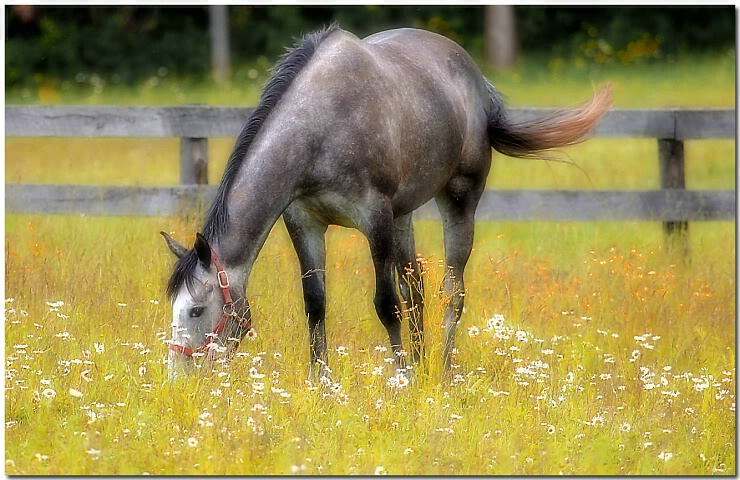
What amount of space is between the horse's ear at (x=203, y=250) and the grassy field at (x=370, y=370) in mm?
464

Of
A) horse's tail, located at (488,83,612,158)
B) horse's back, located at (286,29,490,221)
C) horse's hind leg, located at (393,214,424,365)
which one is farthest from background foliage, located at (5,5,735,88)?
horse's hind leg, located at (393,214,424,365)

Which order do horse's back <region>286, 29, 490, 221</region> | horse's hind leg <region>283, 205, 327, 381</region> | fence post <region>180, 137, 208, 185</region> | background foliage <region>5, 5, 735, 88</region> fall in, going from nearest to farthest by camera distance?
1. horse's back <region>286, 29, 490, 221</region>
2. horse's hind leg <region>283, 205, 327, 381</region>
3. fence post <region>180, 137, 208, 185</region>
4. background foliage <region>5, 5, 735, 88</region>

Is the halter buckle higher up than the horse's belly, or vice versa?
the horse's belly

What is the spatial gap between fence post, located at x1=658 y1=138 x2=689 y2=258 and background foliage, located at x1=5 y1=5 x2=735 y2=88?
11686 millimetres

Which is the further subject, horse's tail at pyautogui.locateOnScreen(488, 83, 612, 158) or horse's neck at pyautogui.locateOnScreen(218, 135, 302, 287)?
horse's tail at pyautogui.locateOnScreen(488, 83, 612, 158)

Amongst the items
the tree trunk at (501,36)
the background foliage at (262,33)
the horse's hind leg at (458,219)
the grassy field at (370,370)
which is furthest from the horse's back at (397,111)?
the background foliage at (262,33)

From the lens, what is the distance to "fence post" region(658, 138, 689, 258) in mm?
7422

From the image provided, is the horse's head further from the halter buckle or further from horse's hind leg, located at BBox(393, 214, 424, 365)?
horse's hind leg, located at BBox(393, 214, 424, 365)

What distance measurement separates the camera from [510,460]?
3766 mm

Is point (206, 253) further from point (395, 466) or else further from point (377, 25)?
point (377, 25)

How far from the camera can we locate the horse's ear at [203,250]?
409 centimetres

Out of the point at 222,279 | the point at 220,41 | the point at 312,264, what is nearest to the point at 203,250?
the point at 222,279

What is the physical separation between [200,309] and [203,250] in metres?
0.27

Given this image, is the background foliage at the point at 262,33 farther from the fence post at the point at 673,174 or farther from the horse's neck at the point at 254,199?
the horse's neck at the point at 254,199
